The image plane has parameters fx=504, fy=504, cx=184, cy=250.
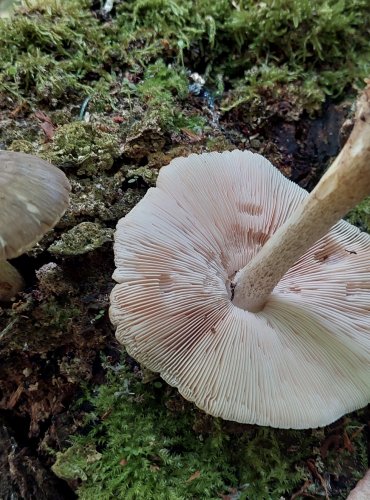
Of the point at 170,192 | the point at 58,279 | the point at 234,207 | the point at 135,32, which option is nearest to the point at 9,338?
the point at 58,279

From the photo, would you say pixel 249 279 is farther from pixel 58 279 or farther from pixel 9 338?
pixel 9 338

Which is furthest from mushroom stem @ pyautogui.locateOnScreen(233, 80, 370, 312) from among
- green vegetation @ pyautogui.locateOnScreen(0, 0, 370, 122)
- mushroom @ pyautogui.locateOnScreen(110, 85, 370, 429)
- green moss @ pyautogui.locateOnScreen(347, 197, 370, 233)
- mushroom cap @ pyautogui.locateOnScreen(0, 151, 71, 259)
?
green vegetation @ pyautogui.locateOnScreen(0, 0, 370, 122)

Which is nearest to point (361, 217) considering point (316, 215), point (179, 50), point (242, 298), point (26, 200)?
point (242, 298)

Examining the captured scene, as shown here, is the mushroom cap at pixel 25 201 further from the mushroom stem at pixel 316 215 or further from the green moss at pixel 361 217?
the green moss at pixel 361 217

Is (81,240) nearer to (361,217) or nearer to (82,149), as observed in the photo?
(82,149)

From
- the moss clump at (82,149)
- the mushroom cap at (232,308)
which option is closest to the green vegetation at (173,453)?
the mushroom cap at (232,308)

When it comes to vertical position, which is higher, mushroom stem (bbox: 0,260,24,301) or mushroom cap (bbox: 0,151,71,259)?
mushroom cap (bbox: 0,151,71,259)

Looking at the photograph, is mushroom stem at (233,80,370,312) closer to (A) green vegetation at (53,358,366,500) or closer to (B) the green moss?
(A) green vegetation at (53,358,366,500)
